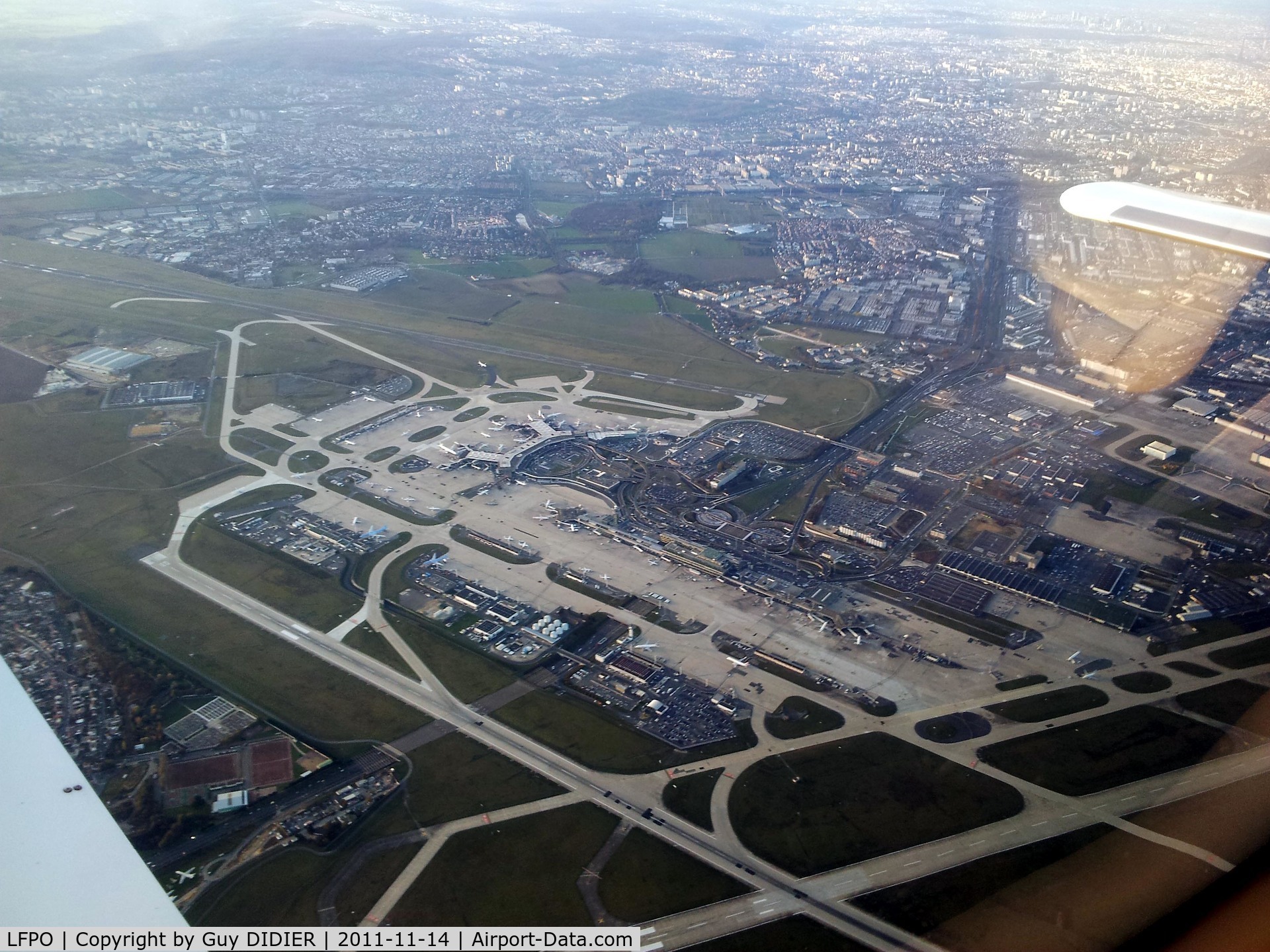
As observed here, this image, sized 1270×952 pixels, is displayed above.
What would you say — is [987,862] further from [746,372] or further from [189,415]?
[189,415]

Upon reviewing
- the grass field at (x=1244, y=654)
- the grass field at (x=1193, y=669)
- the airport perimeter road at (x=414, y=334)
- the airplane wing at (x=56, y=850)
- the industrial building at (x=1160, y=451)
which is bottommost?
the airport perimeter road at (x=414, y=334)

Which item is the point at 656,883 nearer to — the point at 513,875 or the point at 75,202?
the point at 513,875

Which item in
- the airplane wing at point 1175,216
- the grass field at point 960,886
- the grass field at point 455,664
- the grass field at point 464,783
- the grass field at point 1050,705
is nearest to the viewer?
the airplane wing at point 1175,216

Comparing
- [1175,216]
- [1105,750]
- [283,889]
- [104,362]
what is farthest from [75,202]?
[1105,750]

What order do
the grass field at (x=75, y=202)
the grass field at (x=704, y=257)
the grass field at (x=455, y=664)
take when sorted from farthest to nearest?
the grass field at (x=75, y=202)
the grass field at (x=704, y=257)
the grass field at (x=455, y=664)

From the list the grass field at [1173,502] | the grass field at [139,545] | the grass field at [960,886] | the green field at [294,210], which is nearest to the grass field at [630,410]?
the grass field at [139,545]

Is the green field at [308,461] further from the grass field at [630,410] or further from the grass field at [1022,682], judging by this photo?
the grass field at [1022,682]

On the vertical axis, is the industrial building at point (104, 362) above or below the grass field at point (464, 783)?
below
